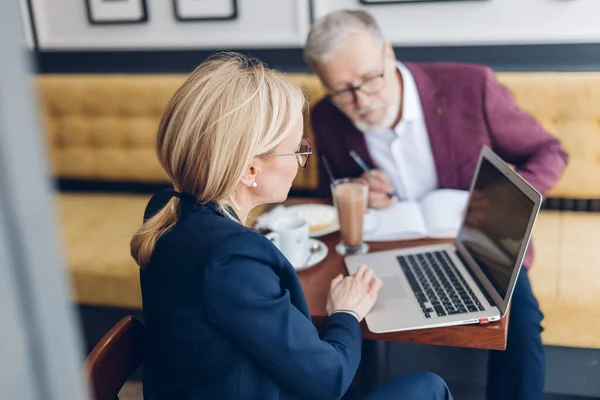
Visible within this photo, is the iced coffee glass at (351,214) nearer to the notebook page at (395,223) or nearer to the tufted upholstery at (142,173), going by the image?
the notebook page at (395,223)

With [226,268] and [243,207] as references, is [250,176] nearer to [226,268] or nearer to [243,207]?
[243,207]

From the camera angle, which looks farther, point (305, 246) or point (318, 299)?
point (305, 246)

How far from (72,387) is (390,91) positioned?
5.33 feet

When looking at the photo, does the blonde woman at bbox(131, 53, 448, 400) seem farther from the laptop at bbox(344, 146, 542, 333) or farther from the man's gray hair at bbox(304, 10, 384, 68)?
the man's gray hair at bbox(304, 10, 384, 68)

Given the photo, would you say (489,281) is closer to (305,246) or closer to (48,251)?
(305,246)

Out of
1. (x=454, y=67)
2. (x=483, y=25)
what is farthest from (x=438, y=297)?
(x=483, y=25)

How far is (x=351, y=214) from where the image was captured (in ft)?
4.84

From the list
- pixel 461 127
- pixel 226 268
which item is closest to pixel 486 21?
pixel 461 127

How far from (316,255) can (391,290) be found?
0.76ft

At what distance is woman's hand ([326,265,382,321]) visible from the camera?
1.20 metres

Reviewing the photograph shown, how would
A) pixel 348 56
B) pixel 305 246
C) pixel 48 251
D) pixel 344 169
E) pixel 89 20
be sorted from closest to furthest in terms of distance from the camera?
pixel 48 251 → pixel 305 246 → pixel 348 56 → pixel 344 169 → pixel 89 20

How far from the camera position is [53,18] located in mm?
2873

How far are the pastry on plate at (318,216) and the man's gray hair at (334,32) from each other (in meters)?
0.43

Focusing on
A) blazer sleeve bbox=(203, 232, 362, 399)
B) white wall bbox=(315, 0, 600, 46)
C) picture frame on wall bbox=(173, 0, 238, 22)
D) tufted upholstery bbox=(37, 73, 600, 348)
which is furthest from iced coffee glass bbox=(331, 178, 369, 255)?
picture frame on wall bbox=(173, 0, 238, 22)
